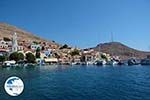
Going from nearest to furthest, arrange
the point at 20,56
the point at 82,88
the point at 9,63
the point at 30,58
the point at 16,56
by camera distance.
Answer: the point at 82,88 < the point at 9,63 < the point at 16,56 < the point at 20,56 < the point at 30,58

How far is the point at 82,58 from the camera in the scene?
12112cm

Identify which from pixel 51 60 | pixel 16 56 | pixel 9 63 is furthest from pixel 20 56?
pixel 51 60

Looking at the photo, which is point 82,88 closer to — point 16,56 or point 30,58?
point 16,56

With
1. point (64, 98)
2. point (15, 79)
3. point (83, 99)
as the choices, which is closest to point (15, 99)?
point (64, 98)

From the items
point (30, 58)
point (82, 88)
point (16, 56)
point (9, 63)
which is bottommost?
point (82, 88)

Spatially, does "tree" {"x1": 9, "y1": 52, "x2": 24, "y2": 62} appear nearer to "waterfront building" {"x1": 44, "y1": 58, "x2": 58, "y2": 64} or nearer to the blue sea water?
"waterfront building" {"x1": 44, "y1": 58, "x2": 58, "y2": 64}

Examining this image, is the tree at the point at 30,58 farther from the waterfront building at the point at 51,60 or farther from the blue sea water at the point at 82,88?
the blue sea water at the point at 82,88

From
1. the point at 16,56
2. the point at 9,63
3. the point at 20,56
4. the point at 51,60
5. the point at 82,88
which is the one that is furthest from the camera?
the point at 51,60

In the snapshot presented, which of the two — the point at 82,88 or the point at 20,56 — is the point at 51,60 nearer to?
the point at 20,56

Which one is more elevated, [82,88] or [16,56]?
[16,56]

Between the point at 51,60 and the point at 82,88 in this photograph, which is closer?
the point at 82,88

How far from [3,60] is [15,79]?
8558 cm

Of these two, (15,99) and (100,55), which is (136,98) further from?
(100,55)

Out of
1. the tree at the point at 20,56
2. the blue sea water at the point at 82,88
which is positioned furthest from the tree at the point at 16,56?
the blue sea water at the point at 82,88
